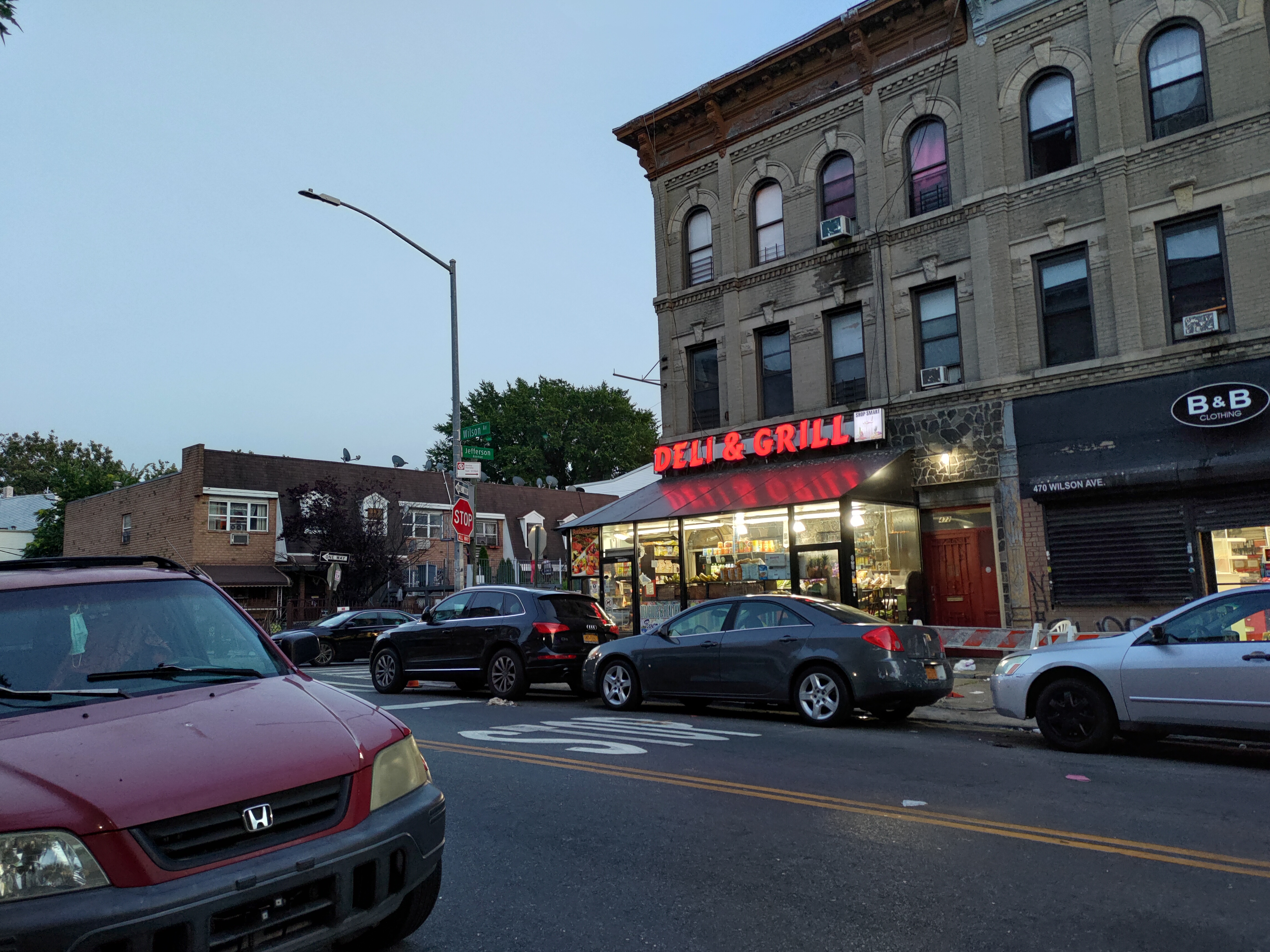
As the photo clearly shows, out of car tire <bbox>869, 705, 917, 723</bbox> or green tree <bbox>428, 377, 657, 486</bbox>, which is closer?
car tire <bbox>869, 705, 917, 723</bbox>

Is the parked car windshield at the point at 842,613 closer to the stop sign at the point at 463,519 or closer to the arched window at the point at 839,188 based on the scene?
the stop sign at the point at 463,519

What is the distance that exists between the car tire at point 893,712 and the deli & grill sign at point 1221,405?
6.95m

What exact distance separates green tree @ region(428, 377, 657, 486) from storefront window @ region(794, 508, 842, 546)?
4257cm

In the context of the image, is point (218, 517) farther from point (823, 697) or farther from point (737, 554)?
point (823, 697)

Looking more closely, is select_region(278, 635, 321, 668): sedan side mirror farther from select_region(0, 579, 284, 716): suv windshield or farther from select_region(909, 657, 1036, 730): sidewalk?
select_region(909, 657, 1036, 730): sidewalk

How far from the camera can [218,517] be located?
127 feet

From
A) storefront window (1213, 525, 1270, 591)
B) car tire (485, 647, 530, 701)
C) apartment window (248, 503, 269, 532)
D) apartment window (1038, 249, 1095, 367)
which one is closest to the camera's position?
car tire (485, 647, 530, 701)

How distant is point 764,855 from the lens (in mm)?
5180

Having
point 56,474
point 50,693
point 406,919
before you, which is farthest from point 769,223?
point 56,474

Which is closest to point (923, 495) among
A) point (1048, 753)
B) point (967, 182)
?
point (967, 182)

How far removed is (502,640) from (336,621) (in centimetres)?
1147

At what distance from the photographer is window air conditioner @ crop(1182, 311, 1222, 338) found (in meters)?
14.3

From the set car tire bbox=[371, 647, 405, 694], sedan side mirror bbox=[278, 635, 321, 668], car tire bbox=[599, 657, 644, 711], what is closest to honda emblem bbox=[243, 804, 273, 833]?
sedan side mirror bbox=[278, 635, 321, 668]

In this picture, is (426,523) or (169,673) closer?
(169,673)
